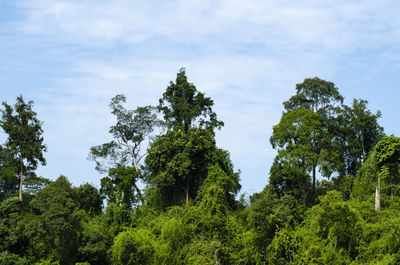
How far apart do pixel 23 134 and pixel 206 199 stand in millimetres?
13366

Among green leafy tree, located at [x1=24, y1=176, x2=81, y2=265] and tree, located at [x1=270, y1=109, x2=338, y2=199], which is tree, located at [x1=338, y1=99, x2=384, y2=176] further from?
green leafy tree, located at [x1=24, y1=176, x2=81, y2=265]

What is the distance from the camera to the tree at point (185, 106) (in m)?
36.6

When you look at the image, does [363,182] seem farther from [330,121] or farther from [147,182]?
[147,182]

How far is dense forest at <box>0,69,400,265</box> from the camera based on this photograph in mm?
21891

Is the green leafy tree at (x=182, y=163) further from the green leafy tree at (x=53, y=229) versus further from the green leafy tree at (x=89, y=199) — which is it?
the green leafy tree at (x=53, y=229)

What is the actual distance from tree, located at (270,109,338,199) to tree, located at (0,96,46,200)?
14659 millimetres

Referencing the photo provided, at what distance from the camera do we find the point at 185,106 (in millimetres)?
36594

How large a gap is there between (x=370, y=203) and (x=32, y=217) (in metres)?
15.5

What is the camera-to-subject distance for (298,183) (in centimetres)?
3241

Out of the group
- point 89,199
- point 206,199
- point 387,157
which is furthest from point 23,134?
point 387,157

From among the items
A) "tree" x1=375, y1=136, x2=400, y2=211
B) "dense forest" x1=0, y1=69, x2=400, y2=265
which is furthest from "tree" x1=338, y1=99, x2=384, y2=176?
"tree" x1=375, y1=136, x2=400, y2=211

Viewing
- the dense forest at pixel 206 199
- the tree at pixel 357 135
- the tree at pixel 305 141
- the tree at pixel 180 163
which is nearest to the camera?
the dense forest at pixel 206 199

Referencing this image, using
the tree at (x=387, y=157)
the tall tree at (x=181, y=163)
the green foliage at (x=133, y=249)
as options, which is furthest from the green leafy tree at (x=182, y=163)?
the tree at (x=387, y=157)

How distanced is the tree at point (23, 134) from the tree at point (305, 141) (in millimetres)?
14659
